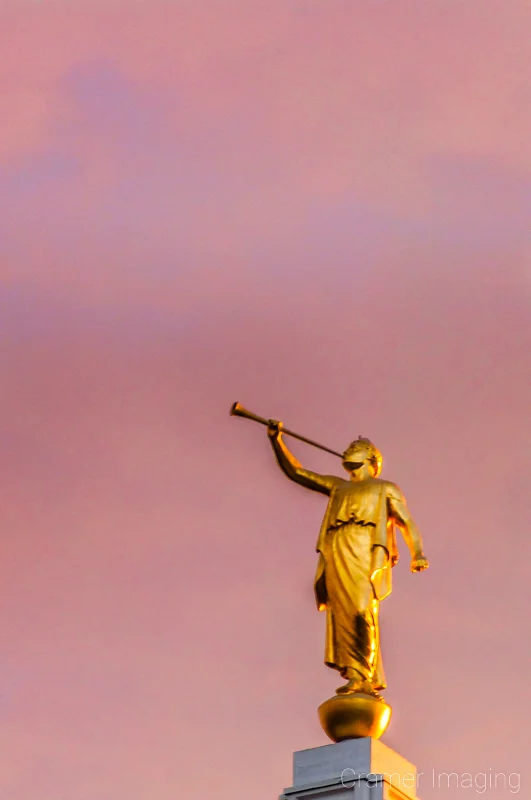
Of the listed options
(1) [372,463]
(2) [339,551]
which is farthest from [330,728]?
(1) [372,463]

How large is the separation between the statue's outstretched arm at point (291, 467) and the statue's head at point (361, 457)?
31 cm

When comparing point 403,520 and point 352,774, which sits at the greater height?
point 403,520

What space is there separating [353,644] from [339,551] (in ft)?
4.27

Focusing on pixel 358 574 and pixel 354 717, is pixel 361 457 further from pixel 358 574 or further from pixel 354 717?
pixel 354 717

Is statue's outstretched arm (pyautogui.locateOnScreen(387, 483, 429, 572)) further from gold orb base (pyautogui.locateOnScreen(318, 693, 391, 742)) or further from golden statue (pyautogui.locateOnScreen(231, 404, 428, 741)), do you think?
gold orb base (pyautogui.locateOnScreen(318, 693, 391, 742))

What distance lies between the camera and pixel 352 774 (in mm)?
20469

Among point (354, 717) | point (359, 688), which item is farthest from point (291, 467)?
point (354, 717)

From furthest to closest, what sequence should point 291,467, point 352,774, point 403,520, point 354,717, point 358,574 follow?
1. point 291,467
2. point 403,520
3. point 358,574
4. point 354,717
5. point 352,774

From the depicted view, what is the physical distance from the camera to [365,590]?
2162cm

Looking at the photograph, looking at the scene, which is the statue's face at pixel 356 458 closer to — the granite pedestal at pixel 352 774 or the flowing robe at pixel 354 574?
the flowing robe at pixel 354 574

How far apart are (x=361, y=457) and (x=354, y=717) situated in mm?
3880

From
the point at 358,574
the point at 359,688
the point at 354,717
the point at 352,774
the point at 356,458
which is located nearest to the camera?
the point at 352,774

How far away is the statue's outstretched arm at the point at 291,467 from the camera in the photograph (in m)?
23.1

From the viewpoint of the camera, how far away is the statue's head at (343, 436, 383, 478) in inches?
903
